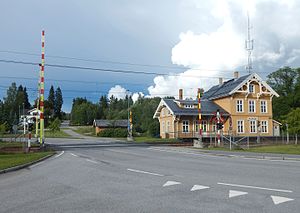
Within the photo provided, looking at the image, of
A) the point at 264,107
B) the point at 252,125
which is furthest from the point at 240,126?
the point at 264,107

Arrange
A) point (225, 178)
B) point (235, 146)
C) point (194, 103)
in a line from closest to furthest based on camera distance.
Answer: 1. point (225, 178)
2. point (235, 146)
3. point (194, 103)

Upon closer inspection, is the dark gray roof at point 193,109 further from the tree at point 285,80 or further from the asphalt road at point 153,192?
the asphalt road at point 153,192

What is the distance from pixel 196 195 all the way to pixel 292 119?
32.0 meters

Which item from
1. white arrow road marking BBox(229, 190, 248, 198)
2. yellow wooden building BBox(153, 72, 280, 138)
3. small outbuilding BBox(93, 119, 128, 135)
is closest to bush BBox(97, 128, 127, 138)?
small outbuilding BBox(93, 119, 128, 135)

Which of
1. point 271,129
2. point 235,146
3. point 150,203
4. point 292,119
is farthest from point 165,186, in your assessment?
point 271,129

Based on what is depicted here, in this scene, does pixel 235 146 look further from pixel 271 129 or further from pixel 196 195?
pixel 271 129

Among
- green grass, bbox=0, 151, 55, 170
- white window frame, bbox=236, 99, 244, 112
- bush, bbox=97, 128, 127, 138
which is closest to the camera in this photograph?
green grass, bbox=0, 151, 55, 170

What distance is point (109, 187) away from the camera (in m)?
8.62

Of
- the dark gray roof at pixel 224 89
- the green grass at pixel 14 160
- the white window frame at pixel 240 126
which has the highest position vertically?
the dark gray roof at pixel 224 89

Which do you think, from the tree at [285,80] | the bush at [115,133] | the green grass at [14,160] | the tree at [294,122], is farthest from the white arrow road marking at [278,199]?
the tree at [285,80]

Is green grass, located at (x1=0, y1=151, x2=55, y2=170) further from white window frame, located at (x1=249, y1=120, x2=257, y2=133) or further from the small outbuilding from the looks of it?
the small outbuilding

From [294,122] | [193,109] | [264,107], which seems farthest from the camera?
[264,107]

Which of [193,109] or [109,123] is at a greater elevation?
[193,109]

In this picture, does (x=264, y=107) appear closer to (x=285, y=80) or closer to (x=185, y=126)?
(x=185, y=126)
